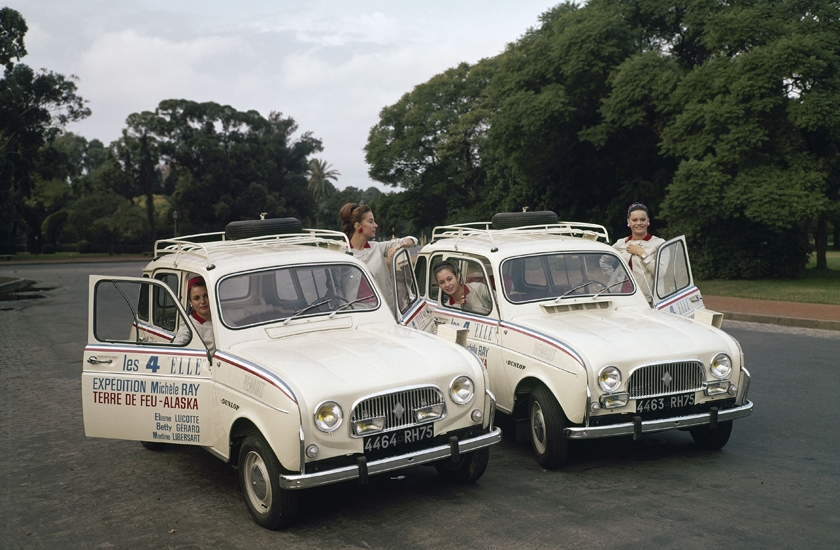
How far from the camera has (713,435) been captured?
6805 millimetres

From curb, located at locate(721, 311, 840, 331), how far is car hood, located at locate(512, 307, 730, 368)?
9.94 meters

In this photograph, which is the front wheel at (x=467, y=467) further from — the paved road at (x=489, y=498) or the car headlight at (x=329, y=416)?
the car headlight at (x=329, y=416)

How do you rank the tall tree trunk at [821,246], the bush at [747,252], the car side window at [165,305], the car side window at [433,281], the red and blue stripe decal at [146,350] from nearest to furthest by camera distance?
1. the red and blue stripe decal at [146,350]
2. the car side window at [165,305]
3. the car side window at [433,281]
4. the bush at [747,252]
5. the tall tree trunk at [821,246]

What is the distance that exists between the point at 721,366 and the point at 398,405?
2.84m

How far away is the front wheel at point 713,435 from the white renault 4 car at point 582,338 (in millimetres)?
10

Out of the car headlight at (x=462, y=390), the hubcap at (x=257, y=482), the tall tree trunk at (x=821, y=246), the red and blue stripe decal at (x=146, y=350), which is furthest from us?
the tall tree trunk at (x=821, y=246)

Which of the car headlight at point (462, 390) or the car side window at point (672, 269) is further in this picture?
the car side window at point (672, 269)

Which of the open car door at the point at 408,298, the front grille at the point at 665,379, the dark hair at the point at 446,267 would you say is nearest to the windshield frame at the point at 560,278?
the dark hair at the point at 446,267

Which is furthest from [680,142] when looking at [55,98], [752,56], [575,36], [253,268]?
[55,98]

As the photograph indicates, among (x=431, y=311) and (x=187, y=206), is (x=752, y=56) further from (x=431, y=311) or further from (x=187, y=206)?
(x=187, y=206)

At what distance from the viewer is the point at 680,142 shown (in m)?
26.9

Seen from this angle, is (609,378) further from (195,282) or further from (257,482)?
(195,282)

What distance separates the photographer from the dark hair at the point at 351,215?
8453 millimetres

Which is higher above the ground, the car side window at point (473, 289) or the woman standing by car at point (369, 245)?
the woman standing by car at point (369, 245)
